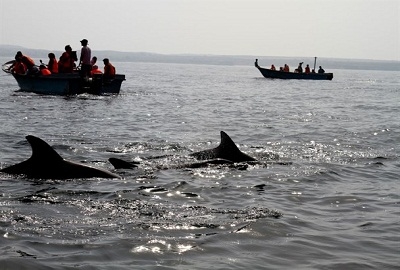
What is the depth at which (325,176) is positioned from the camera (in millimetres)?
12719

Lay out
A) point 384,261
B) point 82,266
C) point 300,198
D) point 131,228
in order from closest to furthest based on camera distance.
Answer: point 82,266, point 384,261, point 131,228, point 300,198

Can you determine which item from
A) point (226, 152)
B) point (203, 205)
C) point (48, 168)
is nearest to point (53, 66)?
point (226, 152)

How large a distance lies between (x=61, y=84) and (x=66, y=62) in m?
1.22

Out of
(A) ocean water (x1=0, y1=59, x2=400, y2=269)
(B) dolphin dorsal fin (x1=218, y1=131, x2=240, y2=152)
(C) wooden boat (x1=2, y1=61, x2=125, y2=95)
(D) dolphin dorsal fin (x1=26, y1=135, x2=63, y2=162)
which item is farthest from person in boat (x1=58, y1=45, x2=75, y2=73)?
(D) dolphin dorsal fin (x1=26, y1=135, x2=63, y2=162)

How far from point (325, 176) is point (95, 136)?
8.38 m

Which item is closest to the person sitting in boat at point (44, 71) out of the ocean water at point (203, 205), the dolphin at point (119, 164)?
the ocean water at point (203, 205)

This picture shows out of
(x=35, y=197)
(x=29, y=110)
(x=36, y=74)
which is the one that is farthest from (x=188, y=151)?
(x=36, y=74)

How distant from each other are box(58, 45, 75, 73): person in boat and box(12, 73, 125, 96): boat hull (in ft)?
2.42

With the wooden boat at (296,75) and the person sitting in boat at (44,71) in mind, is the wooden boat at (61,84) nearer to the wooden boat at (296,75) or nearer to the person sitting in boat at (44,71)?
the person sitting in boat at (44,71)

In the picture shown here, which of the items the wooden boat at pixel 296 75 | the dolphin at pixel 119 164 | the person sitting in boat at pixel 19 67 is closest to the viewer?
the dolphin at pixel 119 164

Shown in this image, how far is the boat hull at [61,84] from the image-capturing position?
31.6 meters

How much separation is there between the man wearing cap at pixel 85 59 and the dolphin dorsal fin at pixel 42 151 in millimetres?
20634

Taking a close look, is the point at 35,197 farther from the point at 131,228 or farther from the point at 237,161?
the point at 237,161

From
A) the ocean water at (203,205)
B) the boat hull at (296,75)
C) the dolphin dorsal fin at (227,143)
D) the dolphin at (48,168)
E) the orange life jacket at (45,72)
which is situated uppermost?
the orange life jacket at (45,72)
